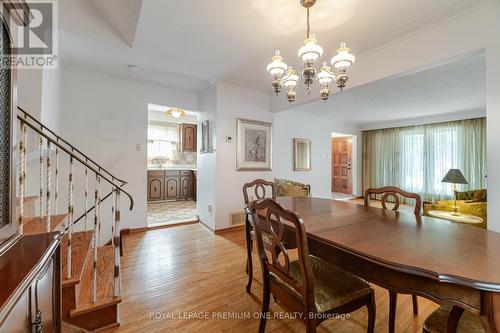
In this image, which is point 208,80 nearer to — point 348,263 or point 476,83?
point 348,263

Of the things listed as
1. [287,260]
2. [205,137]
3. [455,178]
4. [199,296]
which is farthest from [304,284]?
[455,178]

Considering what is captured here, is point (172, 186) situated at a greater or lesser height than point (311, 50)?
lesser

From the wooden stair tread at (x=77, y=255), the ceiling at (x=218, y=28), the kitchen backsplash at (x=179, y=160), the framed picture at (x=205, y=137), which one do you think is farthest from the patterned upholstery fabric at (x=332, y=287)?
the kitchen backsplash at (x=179, y=160)

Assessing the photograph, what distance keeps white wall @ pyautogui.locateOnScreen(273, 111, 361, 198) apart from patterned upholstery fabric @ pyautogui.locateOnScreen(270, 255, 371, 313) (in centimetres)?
327

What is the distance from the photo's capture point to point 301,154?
525 cm

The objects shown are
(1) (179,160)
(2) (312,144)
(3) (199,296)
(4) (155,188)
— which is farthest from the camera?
(1) (179,160)

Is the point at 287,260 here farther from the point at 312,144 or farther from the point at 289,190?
the point at 312,144

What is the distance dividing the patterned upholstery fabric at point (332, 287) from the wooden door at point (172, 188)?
16.7 feet

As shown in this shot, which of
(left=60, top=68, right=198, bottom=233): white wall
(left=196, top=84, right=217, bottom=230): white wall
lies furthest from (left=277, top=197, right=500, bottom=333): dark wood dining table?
(left=60, top=68, right=198, bottom=233): white wall

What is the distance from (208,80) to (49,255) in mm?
3173

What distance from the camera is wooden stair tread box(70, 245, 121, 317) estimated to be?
146cm

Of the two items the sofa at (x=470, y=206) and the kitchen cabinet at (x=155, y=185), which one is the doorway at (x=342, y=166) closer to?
the sofa at (x=470, y=206)

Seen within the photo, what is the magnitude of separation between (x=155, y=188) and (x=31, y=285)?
5326mm

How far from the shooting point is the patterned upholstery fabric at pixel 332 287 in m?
→ 1.15
